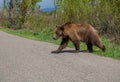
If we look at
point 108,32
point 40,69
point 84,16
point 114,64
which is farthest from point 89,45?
point 84,16

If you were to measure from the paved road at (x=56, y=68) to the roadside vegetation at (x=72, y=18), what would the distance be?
1.82 m

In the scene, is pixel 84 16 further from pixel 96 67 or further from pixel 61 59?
pixel 96 67

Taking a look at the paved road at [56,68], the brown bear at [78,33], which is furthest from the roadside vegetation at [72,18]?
the paved road at [56,68]

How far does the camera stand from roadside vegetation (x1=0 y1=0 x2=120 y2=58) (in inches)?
753

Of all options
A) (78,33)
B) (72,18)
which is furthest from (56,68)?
(72,18)

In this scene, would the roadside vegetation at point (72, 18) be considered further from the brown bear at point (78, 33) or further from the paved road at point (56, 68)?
the paved road at point (56, 68)

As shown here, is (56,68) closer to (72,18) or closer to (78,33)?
(78,33)

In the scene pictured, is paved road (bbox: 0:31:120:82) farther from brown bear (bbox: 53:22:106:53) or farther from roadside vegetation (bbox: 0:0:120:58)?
roadside vegetation (bbox: 0:0:120:58)

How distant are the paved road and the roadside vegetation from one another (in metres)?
1.82

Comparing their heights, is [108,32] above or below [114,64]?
below

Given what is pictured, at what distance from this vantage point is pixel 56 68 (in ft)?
33.2

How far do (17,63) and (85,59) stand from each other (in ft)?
7.12

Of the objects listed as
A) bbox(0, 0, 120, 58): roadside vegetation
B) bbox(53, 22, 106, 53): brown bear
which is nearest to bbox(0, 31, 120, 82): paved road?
bbox(53, 22, 106, 53): brown bear

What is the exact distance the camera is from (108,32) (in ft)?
71.3
